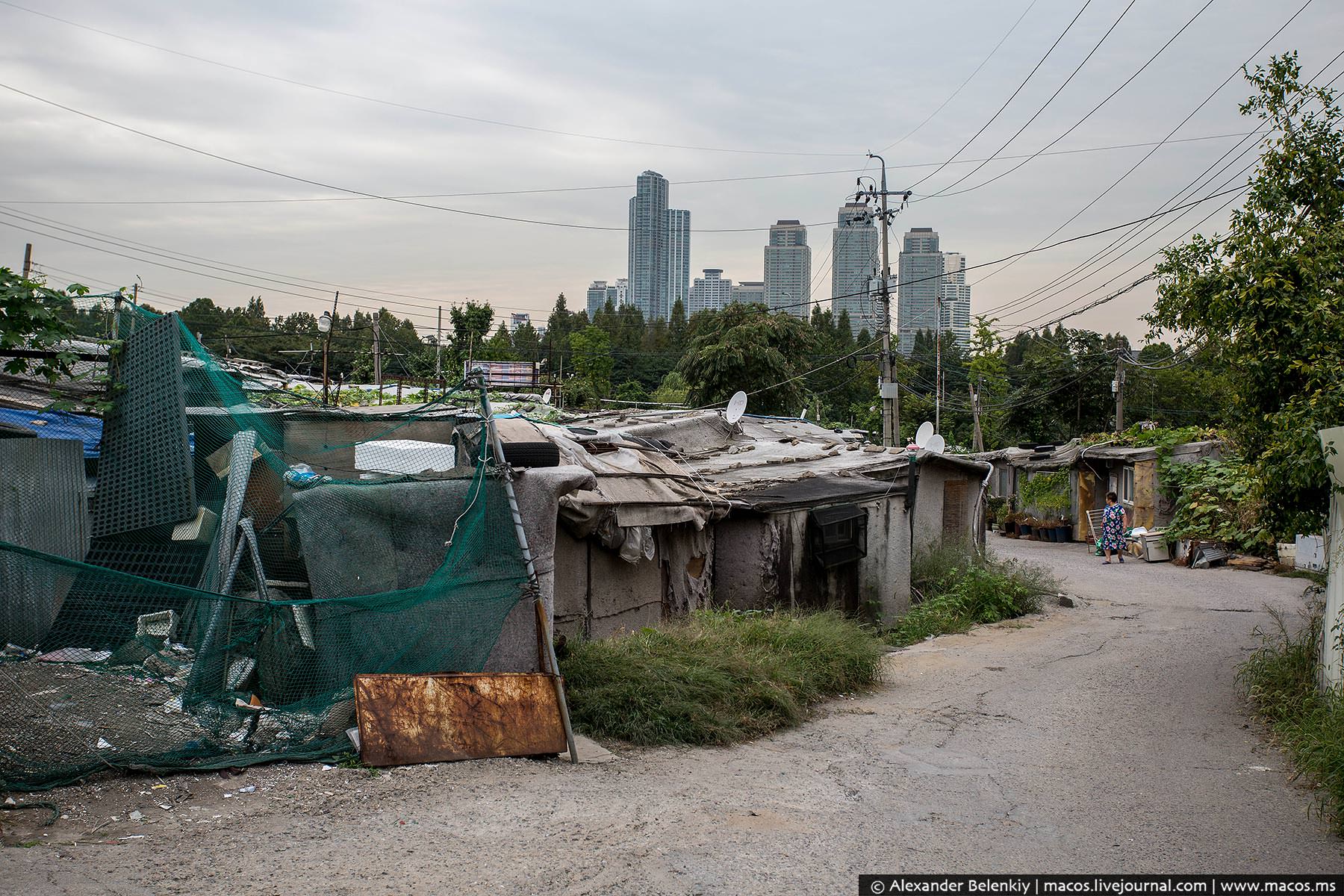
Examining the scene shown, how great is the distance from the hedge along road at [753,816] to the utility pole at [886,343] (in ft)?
60.1

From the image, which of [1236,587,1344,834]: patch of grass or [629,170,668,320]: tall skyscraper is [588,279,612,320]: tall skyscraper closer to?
[629,170,668,320]: tall skyscraper

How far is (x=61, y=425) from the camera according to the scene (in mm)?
7312

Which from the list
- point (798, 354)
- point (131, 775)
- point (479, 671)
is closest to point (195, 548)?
point (131, 775)

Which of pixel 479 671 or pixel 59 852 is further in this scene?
pixel 479 671

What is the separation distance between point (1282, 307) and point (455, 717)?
7614mm

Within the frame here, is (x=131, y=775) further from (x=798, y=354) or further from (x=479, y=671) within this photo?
(x=798, y=354)

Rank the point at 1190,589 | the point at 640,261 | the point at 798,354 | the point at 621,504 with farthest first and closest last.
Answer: the point at 640,261, the point at 798,354, the point at 1190,589, the point at 621,504

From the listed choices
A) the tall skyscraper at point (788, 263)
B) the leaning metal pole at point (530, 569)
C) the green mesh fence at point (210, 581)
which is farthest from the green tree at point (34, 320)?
the tall skyscraper at point (788, 263)

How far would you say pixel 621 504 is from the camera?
977cm

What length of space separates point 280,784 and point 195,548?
170cm

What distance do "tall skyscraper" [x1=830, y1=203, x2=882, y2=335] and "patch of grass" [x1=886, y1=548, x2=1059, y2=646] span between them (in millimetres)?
12468

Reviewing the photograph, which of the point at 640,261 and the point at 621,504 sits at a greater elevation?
the point at 640,261

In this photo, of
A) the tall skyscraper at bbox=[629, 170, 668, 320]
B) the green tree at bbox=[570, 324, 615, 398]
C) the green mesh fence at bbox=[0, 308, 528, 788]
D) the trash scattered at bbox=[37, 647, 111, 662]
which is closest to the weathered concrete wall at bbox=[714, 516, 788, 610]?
the green mesh fence at bbox=[0, 308, 528, 788]

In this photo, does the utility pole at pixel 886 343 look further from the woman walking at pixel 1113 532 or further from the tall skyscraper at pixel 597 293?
the tall skyscraper at pixel 597 293
